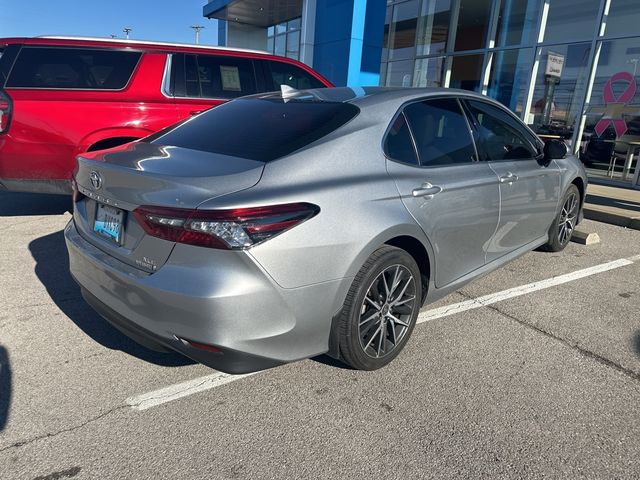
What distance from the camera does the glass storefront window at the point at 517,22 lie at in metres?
10.7

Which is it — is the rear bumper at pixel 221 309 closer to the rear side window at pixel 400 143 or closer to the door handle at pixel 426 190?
the door handle at pixel 426 190

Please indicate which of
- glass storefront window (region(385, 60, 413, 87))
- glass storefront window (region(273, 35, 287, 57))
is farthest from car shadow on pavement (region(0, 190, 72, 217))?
glass storefront window (region(273, 35, 287, 57))

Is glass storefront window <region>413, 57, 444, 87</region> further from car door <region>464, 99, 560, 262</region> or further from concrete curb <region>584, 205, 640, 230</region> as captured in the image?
car door <region>464, 99, 560, 262</region>

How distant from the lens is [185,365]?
279 cm

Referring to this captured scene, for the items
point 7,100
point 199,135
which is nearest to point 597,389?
point 199,135

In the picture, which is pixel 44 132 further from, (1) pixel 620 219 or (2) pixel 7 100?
(1) pixel 620 219

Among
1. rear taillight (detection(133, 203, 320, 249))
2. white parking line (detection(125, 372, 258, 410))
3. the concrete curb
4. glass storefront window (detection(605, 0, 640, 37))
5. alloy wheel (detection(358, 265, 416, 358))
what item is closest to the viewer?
rear taillight (detection(133, 203, 320, 249))

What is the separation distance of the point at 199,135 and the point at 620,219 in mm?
6138

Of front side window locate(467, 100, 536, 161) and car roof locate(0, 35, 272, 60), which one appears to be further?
car roof locate(0, 35, 272, 60)

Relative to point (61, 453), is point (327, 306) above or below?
above

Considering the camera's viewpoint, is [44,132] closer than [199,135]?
No

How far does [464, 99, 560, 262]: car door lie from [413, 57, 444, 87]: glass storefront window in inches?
386

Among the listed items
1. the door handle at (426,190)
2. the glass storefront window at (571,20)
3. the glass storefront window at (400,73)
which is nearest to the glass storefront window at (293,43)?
the glass storefront window at (400,73)

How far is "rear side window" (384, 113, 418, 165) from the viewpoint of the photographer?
2797 mm
